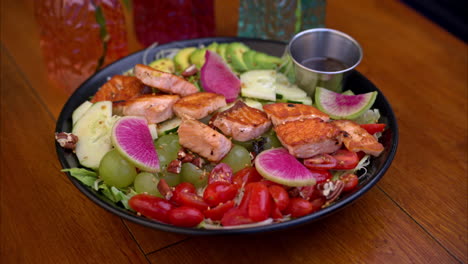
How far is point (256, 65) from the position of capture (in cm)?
238

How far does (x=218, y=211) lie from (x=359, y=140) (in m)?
0.62

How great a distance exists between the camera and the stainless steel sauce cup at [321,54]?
2176 millimetres

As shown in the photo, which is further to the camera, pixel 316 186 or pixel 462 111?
pixel 462 111

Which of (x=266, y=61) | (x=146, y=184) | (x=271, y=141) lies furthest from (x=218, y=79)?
(x=146, y=184)

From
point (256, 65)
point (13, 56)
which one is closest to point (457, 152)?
point (256, 65)

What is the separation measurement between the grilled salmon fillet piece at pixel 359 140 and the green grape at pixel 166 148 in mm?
655

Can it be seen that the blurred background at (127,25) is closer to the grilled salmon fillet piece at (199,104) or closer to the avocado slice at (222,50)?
the avocado slice at (222,50)

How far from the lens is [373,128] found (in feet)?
6.39

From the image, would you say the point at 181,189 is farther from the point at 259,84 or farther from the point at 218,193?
the point at 259,84

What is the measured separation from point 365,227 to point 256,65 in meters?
0.96

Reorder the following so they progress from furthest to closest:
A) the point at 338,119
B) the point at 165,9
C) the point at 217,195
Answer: the point at 165,9 < the point at 338,119 < the point at 217,195

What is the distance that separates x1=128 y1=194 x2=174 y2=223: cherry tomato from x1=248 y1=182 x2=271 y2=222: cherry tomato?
0.28 meters

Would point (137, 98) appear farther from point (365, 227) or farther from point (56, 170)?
point (365, 227)

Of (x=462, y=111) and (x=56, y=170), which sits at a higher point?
(x=462, y=111)
